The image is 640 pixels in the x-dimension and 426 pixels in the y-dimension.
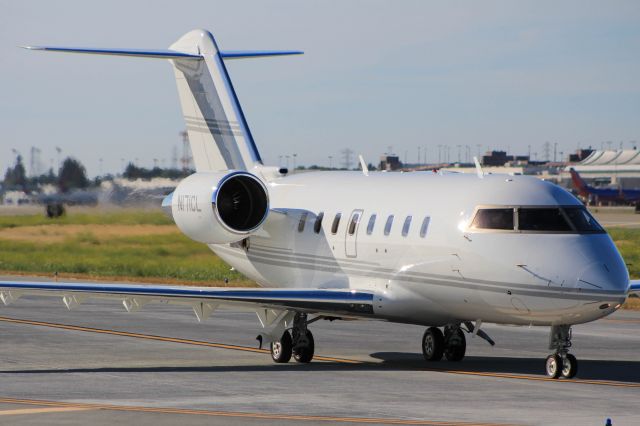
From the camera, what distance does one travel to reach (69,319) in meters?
33.6

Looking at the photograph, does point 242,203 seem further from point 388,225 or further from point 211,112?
point 211,112

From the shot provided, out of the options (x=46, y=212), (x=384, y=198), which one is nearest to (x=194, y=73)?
(x=384, y=198)

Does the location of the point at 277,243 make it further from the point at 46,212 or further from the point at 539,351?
the point at 46,212

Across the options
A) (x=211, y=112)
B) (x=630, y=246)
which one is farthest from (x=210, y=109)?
(x=630, y=246)

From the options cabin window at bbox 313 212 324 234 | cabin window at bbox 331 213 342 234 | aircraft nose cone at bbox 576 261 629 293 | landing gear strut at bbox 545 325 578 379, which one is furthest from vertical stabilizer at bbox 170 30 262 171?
aircraft nose cone at bbox 576 261 629 293

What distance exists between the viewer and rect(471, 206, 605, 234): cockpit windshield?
20.0 m

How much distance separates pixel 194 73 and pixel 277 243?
5.14 meters

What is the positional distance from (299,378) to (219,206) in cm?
500

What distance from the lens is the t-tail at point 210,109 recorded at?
92.9 feet

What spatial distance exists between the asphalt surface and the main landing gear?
0.32 meters

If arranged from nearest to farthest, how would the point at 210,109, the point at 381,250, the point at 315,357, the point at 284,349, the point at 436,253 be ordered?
the point at 436,253, the point at 381,250, the point at 284,349, the point at 315,357, the point at 210,109

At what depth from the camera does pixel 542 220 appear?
20.2 meters

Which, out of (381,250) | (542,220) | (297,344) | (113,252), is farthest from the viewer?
(113,252)

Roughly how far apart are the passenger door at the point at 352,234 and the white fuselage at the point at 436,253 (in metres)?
0.04
